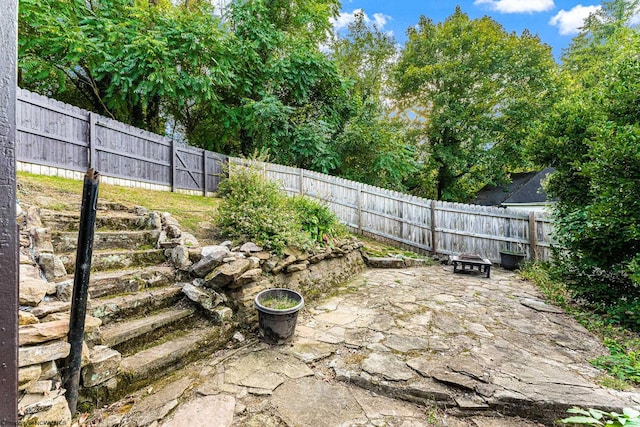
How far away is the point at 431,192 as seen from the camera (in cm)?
1541

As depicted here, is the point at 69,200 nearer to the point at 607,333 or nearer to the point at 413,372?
the point at 413,372

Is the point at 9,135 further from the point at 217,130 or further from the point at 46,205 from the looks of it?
the point at 217,130

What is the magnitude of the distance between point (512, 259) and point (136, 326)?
7.03 meters

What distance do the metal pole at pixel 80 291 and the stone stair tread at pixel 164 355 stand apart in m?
0.29

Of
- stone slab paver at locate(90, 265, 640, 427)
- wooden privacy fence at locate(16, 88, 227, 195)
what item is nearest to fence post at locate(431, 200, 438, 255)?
stone slab paver at locate(90, 265, 640, 427)

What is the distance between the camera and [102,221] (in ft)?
10.6

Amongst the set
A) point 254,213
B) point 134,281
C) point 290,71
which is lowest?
point 134,281

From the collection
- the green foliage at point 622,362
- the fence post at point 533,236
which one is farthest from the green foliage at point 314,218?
the fence post at point 533,236

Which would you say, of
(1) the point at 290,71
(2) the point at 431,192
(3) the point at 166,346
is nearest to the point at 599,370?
(3) the point at 166,346

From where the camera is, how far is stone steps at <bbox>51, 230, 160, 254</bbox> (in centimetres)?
263

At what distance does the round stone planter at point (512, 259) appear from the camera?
6.18 meters

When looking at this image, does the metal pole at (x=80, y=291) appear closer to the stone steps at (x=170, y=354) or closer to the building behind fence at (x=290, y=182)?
the stone steps at (x=170, y=354)

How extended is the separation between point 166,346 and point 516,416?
252cm

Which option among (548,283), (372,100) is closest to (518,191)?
(372,100)
